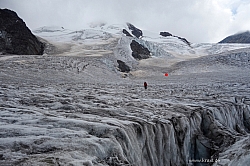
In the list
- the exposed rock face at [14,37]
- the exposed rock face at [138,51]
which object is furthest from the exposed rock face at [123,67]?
the exposed rock face at [14,37]

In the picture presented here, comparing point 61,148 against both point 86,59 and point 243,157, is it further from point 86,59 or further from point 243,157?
point 86,59

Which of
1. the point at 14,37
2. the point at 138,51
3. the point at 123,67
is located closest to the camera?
the point at 123,67

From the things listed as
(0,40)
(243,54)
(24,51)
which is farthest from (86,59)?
(243,54)

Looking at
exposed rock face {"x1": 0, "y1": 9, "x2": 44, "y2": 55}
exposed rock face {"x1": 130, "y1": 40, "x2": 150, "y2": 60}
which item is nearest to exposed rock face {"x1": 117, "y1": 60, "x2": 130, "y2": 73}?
exposed rock face {"x1": 130, "y1": 40, "x2": 150, "y2": 60}

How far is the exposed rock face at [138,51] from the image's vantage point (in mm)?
29950

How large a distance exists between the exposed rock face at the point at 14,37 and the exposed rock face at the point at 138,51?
1300cm

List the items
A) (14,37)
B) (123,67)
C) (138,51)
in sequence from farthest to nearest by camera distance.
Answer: (138,51), (14,37), (123,67)

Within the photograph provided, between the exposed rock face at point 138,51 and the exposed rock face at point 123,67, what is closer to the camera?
the exposed rock face at point 123,67

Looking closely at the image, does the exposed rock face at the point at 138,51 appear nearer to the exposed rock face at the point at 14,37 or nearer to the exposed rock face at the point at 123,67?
the exposed rock face at the point at 123,67

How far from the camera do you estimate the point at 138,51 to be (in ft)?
104

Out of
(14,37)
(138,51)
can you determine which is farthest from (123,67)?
(14,37)

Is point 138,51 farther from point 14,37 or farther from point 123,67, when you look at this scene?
point 14,37

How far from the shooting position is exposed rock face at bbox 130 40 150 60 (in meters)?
30.0

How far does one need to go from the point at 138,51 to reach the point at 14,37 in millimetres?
16548
